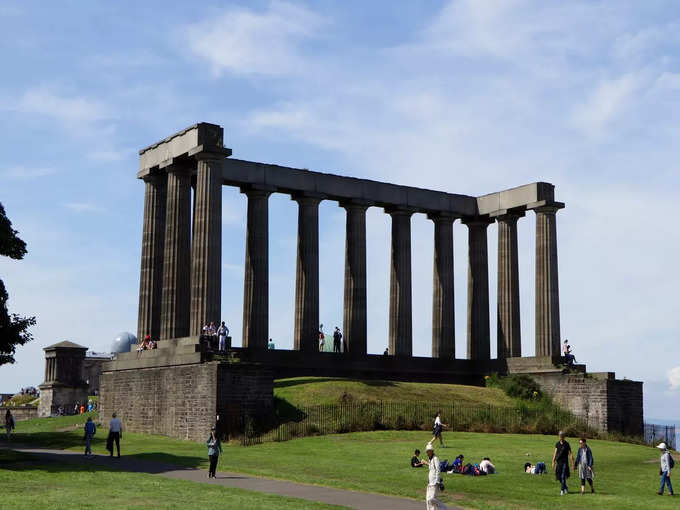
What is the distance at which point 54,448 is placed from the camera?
47.0m

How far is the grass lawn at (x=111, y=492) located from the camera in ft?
84.1

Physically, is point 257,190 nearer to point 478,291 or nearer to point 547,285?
point 478,291

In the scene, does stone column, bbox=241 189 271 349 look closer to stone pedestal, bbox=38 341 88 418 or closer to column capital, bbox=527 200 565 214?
column capital, bbox=527 200 565 214

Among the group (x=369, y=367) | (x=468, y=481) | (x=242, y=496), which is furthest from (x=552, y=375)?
(x=242, y=496)

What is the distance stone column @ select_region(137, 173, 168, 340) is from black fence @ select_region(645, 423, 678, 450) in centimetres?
3034

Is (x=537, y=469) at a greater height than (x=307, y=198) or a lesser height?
lesser

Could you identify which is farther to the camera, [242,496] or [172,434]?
[172,434]

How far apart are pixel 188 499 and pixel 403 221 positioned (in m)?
42.2

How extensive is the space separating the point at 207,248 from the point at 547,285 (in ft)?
79.4

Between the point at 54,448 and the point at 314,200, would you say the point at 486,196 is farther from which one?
the point at 54,448

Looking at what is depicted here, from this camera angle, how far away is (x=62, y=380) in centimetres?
9856

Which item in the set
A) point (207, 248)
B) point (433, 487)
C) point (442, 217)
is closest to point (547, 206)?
point (442, 217)

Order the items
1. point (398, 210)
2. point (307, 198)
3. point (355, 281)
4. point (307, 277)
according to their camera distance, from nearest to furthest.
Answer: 1. point (307, 277)
2. point (307, 198)
3. point (355, 281)
4. point (398, 210)

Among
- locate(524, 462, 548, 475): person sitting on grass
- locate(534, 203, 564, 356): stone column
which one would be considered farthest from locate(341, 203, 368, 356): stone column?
locate(524, 462, 548, 475): person sitting on grass
